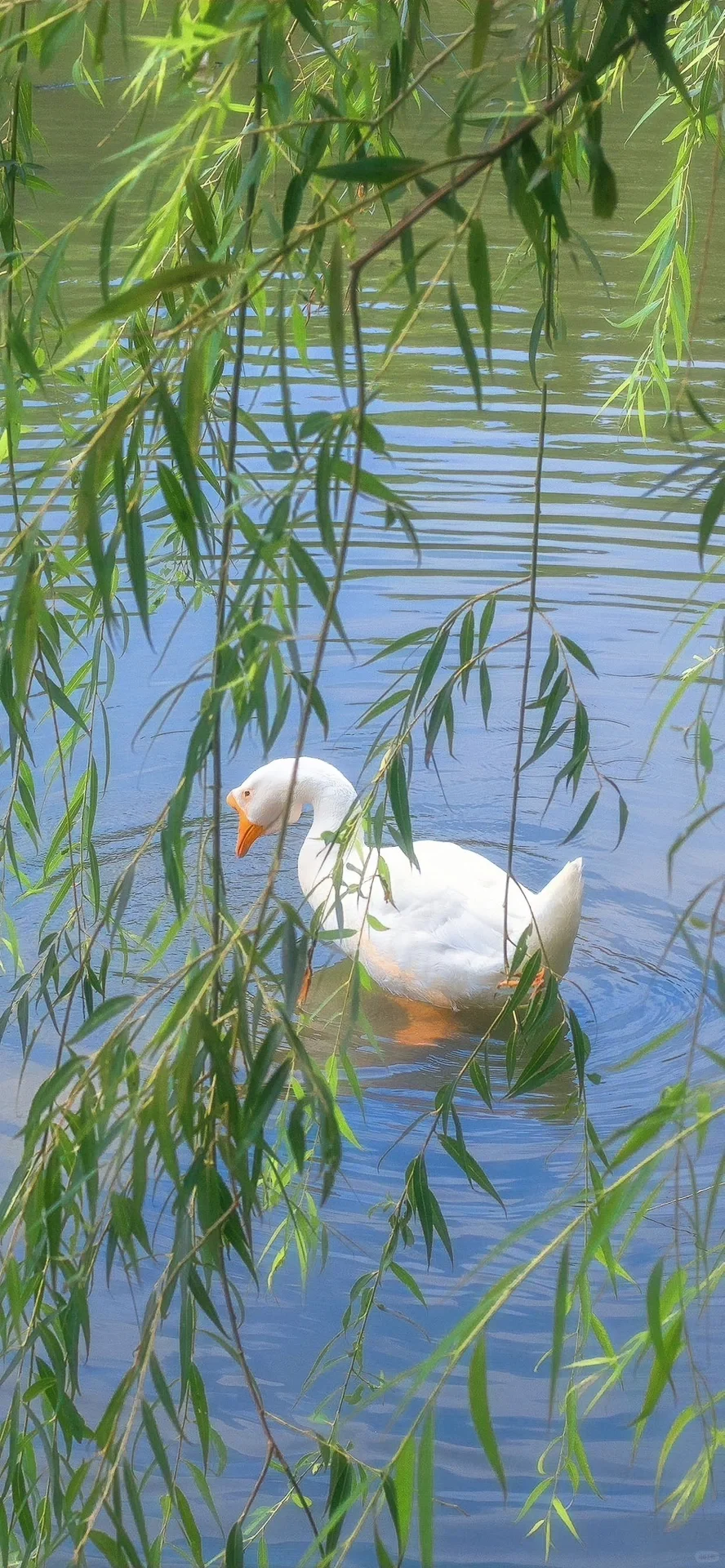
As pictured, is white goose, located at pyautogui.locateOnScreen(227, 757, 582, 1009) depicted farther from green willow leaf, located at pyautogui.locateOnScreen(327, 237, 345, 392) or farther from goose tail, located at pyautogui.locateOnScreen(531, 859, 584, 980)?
green willow leaf, located at pyautogui.locateOnScreen(327, 237, 345, 392)

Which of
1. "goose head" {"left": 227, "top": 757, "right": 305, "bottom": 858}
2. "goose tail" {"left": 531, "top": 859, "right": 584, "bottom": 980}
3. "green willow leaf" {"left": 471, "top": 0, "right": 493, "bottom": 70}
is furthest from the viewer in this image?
"goose head" {"left": 227, "top": 757, "right": 305, "bottom": 858}

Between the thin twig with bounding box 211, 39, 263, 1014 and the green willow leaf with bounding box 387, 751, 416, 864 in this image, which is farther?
the green willow leaf with bounding box 387, 751, 416, 864

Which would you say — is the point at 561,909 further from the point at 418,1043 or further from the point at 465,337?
the point at 465,337

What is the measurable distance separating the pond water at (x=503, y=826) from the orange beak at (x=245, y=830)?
0.09 metres

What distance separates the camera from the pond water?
2.09 meters

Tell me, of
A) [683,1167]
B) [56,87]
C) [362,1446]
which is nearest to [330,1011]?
[683,1167]

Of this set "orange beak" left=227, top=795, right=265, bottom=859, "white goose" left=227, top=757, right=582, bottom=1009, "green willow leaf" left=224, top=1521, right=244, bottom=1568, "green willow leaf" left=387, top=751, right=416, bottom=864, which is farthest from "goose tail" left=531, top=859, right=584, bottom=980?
"green willow leaf" left=224, top=1521, right=244, bottom=1568

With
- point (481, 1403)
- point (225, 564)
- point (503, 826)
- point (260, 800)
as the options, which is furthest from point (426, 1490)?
point (503, 826)

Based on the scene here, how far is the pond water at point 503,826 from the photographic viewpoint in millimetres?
2088

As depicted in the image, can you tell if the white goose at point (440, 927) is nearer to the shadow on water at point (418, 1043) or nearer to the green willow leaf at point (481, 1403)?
the shadow on water at point (418, 1043)

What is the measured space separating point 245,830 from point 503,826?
627 mm

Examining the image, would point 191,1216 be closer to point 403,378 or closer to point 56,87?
point 403,378

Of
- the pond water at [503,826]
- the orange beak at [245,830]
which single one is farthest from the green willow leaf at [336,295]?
the orange beak at [245,830]

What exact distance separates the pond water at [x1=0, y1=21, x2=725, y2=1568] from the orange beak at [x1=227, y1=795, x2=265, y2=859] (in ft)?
0.29
